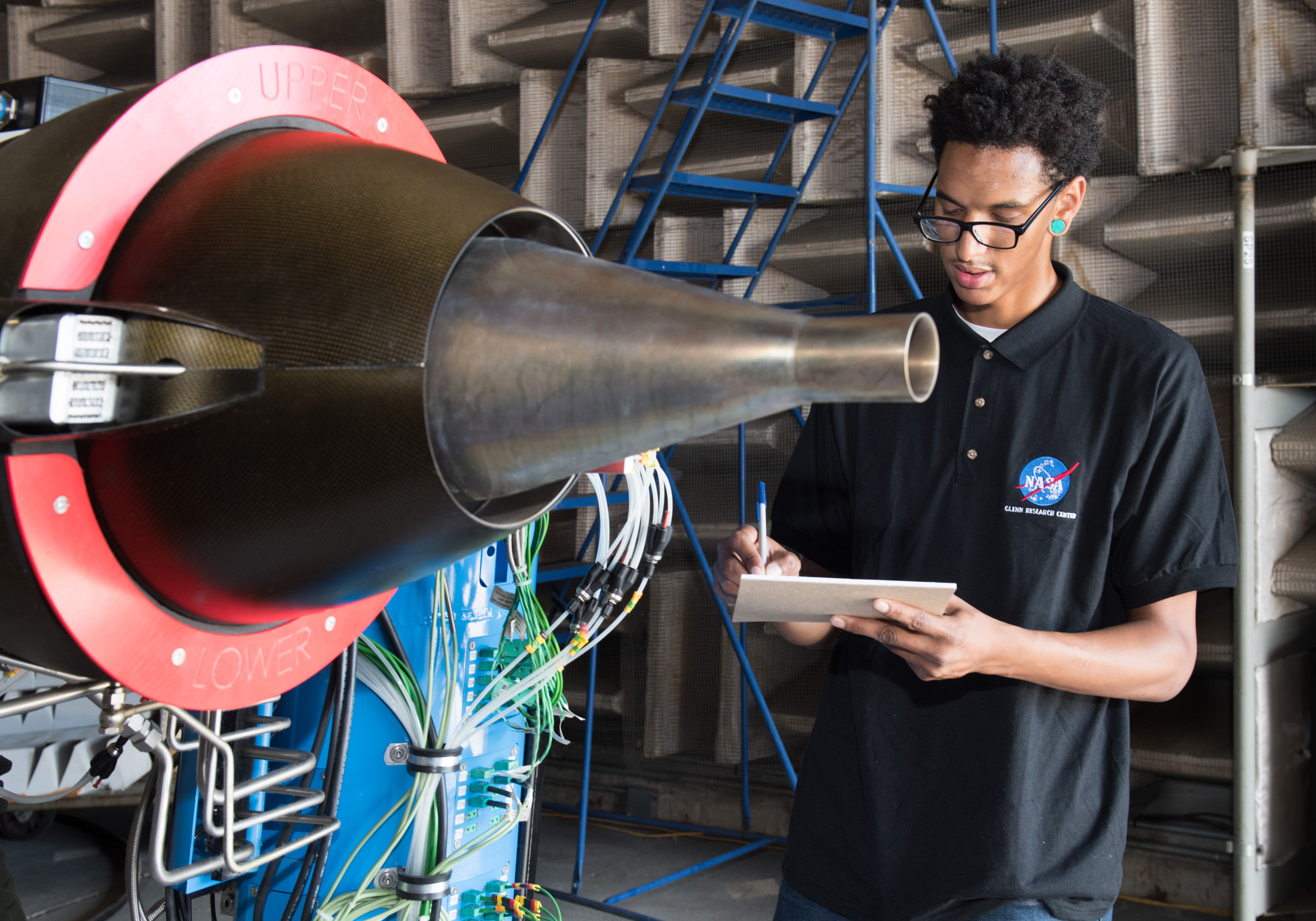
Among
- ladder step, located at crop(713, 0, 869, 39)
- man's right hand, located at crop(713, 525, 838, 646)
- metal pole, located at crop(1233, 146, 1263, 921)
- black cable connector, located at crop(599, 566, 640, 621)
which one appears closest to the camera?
man's right hand, located at crop(713, 525, 838, 646)

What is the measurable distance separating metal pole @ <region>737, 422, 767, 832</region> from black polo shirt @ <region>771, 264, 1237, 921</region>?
6.29ft

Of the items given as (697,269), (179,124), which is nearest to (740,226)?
(697,269)

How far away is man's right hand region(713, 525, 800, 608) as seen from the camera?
136 centimetres

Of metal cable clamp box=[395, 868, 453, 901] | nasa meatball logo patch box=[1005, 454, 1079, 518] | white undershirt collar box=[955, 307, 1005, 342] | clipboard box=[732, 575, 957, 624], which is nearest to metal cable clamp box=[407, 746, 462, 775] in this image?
metal cable clamp box=[395, 868, 453, 901]

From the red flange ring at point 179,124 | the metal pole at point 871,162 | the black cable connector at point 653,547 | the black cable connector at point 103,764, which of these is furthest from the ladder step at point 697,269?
the red flange ring at point 179,124

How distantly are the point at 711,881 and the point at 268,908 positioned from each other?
7.16ft

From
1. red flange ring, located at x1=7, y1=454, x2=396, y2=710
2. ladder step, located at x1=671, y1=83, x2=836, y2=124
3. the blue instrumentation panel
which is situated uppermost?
ladder step, located at x1=671, y1=83, x2=836, y2=124

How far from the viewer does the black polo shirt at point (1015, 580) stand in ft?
4.19

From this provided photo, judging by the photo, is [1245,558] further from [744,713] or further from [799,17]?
[799,17]

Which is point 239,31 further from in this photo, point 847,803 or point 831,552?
point 847,803

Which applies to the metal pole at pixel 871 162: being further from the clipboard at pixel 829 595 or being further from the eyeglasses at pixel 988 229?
the clipboard at pixel 829 595

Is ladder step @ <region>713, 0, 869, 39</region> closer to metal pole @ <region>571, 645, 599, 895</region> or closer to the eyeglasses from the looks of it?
the eyeglasses

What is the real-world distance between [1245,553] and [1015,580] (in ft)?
5.29

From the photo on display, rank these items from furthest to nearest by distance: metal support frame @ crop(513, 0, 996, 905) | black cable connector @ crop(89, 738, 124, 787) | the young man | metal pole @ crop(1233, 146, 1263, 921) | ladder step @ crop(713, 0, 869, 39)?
ladder step @ crop(713, 0, 869, 39) → metal support frame @ crop(513, 0, 996, 905) → metal pole @ crop(1233, 146, 1263, 921) → the young man → black cable connector @ crop(89, 738, 124, 787)
